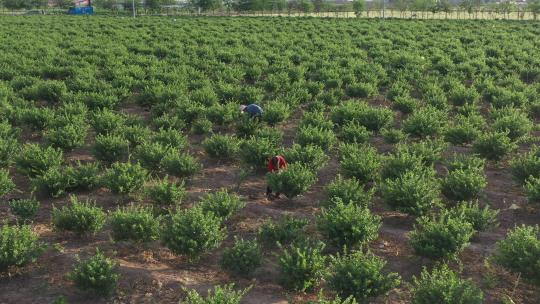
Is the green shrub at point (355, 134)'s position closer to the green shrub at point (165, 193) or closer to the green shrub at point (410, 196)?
the green shrub at point (410, 196)

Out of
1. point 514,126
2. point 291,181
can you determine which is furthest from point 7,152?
point 514,126

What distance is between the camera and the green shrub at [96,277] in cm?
464

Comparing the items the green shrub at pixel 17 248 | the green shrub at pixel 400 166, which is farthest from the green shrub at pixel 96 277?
the green shrub at pixel 400 166

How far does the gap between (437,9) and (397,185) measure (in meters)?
57.0

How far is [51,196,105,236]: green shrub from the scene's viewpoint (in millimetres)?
5660

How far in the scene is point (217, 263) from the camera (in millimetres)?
5473

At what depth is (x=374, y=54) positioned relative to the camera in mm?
18938

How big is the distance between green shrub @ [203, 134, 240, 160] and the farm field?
0.04m

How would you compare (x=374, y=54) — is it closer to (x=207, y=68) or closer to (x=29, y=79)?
(x=207, y=68)

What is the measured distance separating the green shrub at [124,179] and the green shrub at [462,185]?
13.4ft

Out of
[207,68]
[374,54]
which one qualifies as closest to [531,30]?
[374,54]

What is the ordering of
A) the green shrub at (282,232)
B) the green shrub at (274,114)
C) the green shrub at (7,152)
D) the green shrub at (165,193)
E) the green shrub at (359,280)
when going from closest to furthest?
the green shrub at (359,280) → the green shrub at (282,232) → the green shrub at (165,193) → the green shrub at (7,152) → the green shrub at (274,114)

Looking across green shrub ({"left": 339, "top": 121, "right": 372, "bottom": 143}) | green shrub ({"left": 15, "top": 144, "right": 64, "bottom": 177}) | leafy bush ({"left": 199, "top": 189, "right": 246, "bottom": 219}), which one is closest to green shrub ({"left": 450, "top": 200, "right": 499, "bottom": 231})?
leafy bush ({"left": 199, "top": 189, "right": 246, "bottom": 219})

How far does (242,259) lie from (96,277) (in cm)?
137
